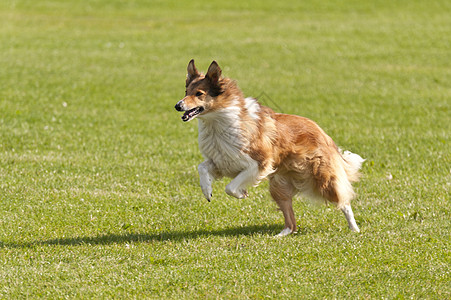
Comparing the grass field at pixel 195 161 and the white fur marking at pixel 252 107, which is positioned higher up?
the white fur marking at pixel 252 107

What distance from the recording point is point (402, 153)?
40.5ft

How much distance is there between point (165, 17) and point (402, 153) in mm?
17719

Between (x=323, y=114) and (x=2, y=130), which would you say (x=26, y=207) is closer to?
(x=2, y=130)

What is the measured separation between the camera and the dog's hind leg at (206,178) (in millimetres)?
7598

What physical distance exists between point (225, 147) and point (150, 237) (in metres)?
1.52

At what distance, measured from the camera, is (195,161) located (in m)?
11.9

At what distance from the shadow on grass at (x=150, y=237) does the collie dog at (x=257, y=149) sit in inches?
16.8

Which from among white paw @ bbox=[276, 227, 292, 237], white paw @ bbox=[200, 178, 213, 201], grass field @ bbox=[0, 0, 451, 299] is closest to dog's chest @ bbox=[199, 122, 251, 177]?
white paw @ bbox=[200, 178, 213, 201]

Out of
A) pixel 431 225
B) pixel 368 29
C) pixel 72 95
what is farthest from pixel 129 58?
pixel 431 225

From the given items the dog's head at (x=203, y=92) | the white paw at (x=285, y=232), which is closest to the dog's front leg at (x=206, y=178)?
the dog's head at (x=203, y=92)

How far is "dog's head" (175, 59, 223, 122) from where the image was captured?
743 cm

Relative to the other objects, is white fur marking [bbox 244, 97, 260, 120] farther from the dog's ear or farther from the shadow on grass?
the shadow on grass

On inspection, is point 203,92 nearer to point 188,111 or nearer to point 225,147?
point 188,111

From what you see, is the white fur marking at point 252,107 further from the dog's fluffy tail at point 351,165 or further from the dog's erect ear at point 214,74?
the dog's fluffy tail at point 351,165
